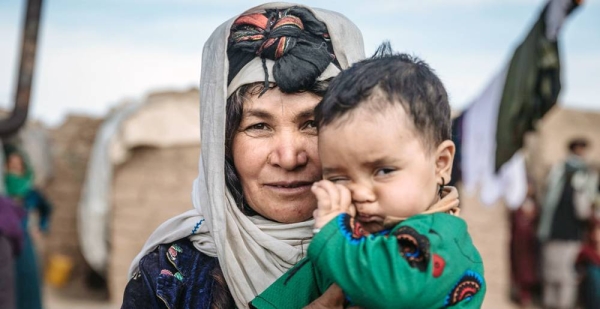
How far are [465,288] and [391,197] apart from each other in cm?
26

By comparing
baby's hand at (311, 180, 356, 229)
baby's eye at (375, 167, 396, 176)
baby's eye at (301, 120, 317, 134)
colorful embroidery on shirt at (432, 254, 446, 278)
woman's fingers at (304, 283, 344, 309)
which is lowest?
woman's fingers at (304, 283, 344, 309)

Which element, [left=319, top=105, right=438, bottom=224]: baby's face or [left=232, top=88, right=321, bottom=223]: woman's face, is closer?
[left=319, top=105, right=438, bottom=224]: baby's face

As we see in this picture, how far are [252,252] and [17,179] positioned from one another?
7.62 m

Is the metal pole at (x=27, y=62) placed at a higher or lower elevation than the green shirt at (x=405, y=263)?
higher

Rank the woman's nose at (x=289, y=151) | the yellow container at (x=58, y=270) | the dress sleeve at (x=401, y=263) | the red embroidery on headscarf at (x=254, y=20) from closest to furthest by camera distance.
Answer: the dress sleeve at (x=401, y=263) → the woman's nose at (x=289, y=151) → the red embroidery on headscarf at (x=254, y=20) → the yellow container at (x=58, y=270)

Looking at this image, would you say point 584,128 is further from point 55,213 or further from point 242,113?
point 242,113

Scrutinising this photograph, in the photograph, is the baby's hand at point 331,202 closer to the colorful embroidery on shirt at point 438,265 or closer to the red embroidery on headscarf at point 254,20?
the colorful embroidery on shirt at point 438,265

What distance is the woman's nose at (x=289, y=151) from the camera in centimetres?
214

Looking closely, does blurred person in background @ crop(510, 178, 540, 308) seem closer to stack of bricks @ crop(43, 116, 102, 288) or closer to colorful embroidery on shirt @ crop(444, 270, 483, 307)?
stack of bricks @ crop(43, 116, 102, 288)

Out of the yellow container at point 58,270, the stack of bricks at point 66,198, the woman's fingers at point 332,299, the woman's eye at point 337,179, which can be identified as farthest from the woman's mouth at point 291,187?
the stack of bricks at point 66,198

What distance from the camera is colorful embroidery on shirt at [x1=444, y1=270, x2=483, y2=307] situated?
1749 mm

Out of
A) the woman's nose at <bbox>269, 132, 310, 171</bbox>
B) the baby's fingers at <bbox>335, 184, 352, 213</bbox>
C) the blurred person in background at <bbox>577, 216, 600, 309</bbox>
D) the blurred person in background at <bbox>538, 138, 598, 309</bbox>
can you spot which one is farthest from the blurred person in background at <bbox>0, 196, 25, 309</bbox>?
the blurred person in background at <bbox>538, 138, 598, 309</bbox>

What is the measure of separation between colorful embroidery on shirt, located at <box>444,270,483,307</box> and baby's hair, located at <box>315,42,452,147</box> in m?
0.32

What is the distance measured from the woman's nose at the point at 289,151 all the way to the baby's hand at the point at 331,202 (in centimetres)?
32
